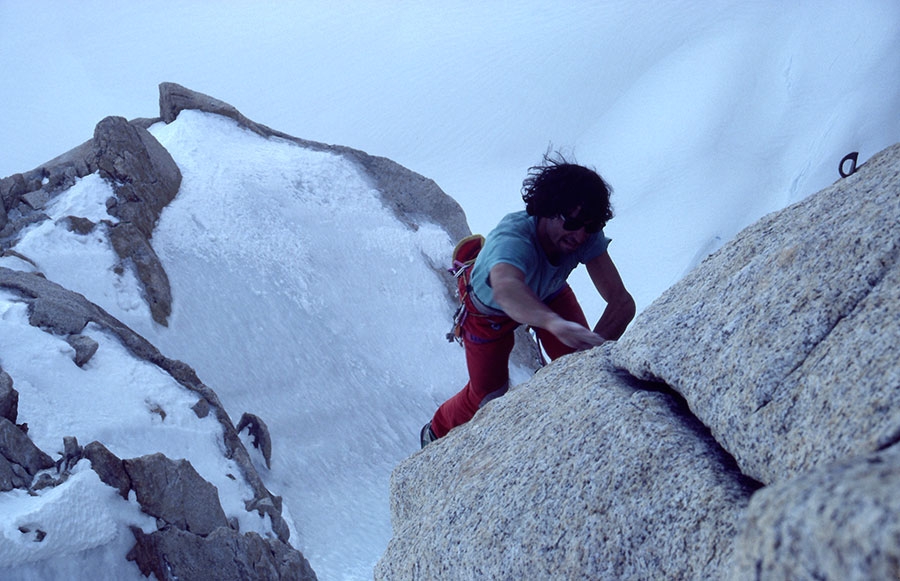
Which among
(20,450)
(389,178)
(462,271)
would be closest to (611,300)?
(462,271)

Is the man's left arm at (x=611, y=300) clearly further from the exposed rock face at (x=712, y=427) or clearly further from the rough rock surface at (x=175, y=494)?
the rough rock surface at (x=175, y=494)

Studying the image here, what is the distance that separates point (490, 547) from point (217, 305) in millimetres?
5877

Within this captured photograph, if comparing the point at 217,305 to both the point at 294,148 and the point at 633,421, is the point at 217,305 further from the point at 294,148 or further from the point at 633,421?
the point at 633,421

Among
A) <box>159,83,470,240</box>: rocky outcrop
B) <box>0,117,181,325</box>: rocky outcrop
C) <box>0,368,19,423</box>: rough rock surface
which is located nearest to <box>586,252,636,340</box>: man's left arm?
<box>0,368,19,423</box>: rough rock surface

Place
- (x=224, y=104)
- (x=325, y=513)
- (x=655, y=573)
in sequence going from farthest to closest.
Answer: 1. (x=224, y=104)
2. (x=325, y=513)
3. (x=655, y=573)

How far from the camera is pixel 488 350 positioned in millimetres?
3836

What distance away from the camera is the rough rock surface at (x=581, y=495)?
6.70ft

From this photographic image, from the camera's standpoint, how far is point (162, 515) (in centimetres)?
484

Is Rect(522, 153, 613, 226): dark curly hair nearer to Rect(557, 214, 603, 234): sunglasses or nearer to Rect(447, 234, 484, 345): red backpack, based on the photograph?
Rect(557, 214, 603, 234): sunglasses

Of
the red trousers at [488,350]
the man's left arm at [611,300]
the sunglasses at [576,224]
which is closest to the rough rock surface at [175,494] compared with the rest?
the red trousers at [488,350]

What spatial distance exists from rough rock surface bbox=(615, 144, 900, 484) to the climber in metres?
0.61

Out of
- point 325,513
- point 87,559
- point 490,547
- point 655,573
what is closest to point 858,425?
point 655,573

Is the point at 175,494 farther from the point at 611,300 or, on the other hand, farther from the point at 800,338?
the point at 800,338

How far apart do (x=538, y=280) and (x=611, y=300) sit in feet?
1.25
